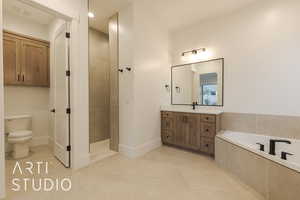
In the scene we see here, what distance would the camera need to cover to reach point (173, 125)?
321 cm

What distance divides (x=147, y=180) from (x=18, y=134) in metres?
2.44

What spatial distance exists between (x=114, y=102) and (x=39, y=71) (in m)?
1.77

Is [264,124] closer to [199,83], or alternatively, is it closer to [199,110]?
[199,110]

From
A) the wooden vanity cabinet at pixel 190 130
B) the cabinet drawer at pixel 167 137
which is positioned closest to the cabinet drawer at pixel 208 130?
the wooden vanity cabinet at pixel 190 130

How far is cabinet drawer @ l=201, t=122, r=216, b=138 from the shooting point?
2.71 metres

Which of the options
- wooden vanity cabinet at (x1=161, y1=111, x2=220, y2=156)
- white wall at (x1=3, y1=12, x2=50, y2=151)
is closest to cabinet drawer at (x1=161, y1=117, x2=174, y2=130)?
wooden vanity cabinet at (x1=161, y1=111, x2=220, y2=156)

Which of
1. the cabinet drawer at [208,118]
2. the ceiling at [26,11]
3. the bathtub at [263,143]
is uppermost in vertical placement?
the ceiling at [26,11]

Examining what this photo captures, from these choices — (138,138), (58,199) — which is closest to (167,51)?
(138,138)

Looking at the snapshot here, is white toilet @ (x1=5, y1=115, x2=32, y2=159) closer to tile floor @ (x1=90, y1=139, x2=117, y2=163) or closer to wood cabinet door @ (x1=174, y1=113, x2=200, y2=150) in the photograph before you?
tile floor @ (x1=90, y1=139, x2=117, y2=163)

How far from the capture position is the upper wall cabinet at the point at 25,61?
9.27ft

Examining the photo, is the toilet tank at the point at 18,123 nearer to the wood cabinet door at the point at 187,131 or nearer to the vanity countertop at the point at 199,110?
the vanity countertop at the point at 199,110

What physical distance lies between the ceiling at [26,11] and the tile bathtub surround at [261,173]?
151 inches

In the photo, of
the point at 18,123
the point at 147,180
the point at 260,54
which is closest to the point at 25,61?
the point at 18,123

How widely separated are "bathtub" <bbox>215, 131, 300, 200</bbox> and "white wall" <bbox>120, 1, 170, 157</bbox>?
4.30ft
